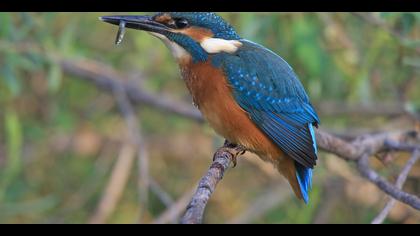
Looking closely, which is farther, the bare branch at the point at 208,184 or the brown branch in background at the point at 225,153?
the brown branch in background at the point at 225,153

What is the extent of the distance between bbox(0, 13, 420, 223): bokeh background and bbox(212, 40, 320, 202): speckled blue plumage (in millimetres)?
423

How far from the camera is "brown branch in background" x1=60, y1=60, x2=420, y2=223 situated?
210 centimetres

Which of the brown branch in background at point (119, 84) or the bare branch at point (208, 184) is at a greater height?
the bare branch at point (208, 184)

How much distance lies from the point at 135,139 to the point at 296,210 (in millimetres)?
858

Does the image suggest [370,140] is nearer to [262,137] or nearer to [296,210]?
[262,137]

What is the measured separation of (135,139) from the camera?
409 cm

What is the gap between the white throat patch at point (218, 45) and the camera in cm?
289

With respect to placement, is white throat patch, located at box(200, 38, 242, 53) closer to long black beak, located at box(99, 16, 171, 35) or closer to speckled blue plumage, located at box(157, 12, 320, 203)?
speckled blue plumage, located at box(157, 12, 320, 203)

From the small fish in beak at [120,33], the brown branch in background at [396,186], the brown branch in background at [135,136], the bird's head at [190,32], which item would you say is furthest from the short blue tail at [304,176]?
the brown branch in background at [135,136]

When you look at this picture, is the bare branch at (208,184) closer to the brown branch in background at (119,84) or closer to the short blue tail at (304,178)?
the short blue tail at (304,178)

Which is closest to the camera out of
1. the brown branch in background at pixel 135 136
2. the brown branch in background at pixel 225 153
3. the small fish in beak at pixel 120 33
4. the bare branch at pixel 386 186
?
the brown branch in background at pixel 225 153

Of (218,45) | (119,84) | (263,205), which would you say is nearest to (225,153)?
(218,45)

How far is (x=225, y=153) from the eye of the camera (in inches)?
109

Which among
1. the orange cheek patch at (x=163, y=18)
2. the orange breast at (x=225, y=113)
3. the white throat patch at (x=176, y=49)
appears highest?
the orange cheek patch at (x=163, y=18)
